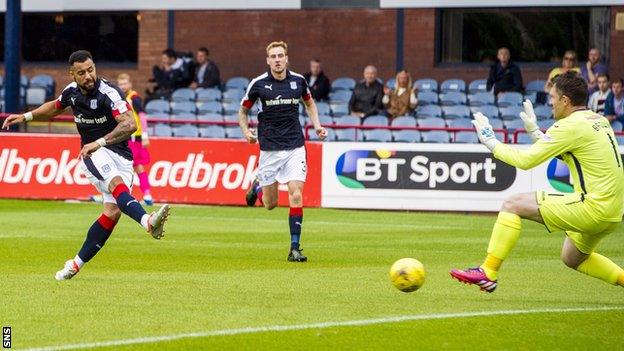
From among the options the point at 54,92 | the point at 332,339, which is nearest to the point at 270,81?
the point at 332,339

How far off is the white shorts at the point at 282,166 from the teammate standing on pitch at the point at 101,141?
8.39 ft

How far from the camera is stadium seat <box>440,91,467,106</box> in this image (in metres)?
26.3

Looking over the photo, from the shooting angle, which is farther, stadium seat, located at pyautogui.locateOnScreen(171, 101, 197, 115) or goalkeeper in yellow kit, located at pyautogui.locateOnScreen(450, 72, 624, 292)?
stadium seat, located at pyautogui.locateOnScreen(171, 101, 197, 115)

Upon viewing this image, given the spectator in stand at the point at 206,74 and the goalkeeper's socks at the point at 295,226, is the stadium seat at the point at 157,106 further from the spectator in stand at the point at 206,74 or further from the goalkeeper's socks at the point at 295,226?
the goalkeeper's socks at the point at 295,226

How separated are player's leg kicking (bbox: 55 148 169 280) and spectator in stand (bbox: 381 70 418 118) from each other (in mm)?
12981

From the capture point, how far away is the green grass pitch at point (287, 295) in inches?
357

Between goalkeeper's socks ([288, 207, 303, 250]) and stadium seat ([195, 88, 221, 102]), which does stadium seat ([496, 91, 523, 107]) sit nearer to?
stadium seat ([195, 88, 221, 102])

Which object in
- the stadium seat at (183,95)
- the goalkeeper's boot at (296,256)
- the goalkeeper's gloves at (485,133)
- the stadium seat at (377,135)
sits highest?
the goalkeeper's gloves at (485,133)

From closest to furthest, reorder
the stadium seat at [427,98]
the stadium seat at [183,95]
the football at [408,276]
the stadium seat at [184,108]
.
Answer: the football at [408,276]
the stadium seat at [427,98]
the stadium seat at [184,108]
the stadium seat at [183,95]

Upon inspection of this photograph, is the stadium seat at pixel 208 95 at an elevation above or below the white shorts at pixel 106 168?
above

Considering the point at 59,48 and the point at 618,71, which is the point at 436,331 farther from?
the point at 59,48

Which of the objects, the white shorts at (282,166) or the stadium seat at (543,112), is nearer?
the white shorts at (282,166)

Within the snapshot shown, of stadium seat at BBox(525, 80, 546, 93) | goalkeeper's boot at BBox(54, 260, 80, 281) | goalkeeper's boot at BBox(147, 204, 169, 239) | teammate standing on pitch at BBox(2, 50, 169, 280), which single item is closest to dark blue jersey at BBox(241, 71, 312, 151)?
teammate standing on pitch at BBox(2, 50, 169, 280)

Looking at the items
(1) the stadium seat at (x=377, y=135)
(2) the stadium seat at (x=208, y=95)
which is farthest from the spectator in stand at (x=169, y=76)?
(1) the stadium seat at (x=377, y=135)
